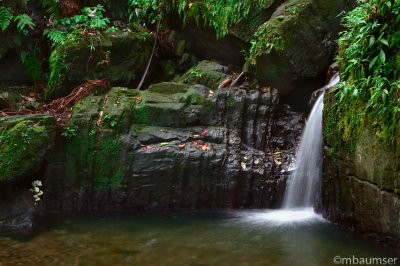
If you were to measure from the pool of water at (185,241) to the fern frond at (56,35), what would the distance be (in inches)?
156

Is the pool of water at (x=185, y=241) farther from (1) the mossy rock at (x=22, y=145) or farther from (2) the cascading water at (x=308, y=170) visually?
(1) the mossy rock at (x=22, y=145)

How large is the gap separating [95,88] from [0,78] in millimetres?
2744

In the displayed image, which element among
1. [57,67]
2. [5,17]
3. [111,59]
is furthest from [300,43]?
[5,17]

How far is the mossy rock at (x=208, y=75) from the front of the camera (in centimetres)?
775

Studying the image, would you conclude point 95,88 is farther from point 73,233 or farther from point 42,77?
point 73,233

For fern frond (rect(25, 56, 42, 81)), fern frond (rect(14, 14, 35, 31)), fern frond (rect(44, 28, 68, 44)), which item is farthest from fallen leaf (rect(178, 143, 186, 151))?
fern frond (rect(14, 14, 35, 31))

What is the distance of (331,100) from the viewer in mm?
5234

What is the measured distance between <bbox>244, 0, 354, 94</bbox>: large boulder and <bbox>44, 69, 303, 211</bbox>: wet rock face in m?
1.71

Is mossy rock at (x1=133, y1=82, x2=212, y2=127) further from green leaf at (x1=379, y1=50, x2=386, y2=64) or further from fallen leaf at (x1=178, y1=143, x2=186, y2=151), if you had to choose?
green leaf at (x1=379, y1=50, x2=386, y2=64)

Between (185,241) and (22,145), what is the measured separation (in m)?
3.02

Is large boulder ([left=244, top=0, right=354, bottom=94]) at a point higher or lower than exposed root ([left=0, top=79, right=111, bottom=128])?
higher

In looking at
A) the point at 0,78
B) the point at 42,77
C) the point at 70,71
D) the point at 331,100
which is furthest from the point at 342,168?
the point at 0,78

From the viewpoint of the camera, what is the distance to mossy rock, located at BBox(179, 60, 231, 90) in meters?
7.75

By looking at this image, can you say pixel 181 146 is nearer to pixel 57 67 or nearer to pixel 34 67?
pixel 57 67
